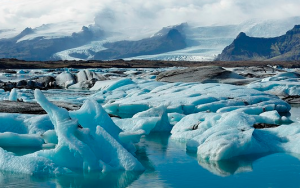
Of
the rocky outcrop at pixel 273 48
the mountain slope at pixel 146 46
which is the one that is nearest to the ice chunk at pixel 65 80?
the mountain slope at pixel 146 46

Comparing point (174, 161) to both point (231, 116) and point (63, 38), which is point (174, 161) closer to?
point (231, 116)

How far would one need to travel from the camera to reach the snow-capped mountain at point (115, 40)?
368ft

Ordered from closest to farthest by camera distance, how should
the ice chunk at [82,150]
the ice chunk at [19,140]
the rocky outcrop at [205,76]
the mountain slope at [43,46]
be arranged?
the ice chunk at [82,150] → the ice chunk at [19,140] → the rocky outcrop at [205,76] → the mountain slope at [43,46]

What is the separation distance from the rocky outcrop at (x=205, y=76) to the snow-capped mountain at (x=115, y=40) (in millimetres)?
80965

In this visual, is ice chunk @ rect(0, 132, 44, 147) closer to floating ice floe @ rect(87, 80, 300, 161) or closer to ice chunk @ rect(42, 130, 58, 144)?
ice chunk @ rect(42, 130, 58, 144)

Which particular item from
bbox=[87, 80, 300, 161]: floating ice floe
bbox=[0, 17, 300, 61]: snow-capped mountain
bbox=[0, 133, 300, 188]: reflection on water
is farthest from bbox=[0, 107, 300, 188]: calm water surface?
bbox=[0, 17, 300, 61]: snow-capped mountain

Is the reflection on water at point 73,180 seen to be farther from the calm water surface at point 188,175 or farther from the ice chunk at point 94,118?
the ice chunk at point 94,118

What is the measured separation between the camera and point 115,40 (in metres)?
136

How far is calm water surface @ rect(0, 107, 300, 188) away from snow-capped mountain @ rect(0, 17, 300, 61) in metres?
99.0

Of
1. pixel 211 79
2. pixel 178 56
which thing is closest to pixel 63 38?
pixel 178 56

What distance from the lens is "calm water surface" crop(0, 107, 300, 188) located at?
5863 millimetres

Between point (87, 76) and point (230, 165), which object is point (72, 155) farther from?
Answer: point (87, 76)

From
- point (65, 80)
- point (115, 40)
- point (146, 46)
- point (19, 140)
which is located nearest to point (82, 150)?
point (19, 140)

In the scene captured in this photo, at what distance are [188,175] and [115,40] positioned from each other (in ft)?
430
